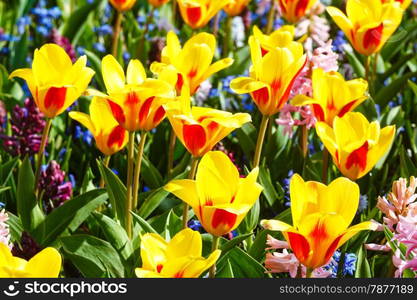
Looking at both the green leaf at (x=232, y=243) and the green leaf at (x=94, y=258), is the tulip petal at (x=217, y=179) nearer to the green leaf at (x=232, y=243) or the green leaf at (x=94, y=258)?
the green leaf at (x=232, y=243)

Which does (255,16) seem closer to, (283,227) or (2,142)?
(2,142)

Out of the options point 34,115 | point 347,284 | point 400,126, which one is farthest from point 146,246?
point 400,126

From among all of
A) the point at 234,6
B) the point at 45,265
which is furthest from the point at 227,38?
the point at 45,265

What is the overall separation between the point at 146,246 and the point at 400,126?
2.08 meters

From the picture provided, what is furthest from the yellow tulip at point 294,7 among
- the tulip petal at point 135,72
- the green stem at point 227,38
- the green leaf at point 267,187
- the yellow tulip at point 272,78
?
the tulip petal at point 135,72

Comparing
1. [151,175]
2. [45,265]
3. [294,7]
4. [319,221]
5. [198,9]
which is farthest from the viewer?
[294,7]

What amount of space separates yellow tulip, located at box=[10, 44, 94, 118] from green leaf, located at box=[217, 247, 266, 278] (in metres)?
0.66

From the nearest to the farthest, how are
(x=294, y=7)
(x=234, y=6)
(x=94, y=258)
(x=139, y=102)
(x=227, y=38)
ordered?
1. (x=139, y=102)
2. (x=94, y=258)
3. (x=294, y=7)
4. (x=234, y=6)
5. (x=227, y=38)

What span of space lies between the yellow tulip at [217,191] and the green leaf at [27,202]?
0.88 metres

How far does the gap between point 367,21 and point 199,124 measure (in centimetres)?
121

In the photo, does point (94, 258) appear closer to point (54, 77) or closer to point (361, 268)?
point (54, 77)

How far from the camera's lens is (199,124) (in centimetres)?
240
